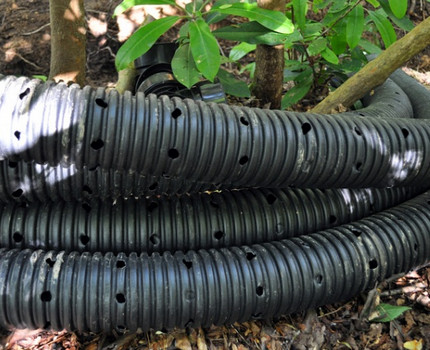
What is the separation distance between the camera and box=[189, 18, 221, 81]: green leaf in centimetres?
246

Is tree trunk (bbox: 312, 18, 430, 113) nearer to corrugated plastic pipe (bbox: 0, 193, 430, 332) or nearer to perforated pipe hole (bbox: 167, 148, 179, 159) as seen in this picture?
corrugated plastic pipe (bbox: 0, 193, 430, 332)

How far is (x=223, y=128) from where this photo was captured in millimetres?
2104

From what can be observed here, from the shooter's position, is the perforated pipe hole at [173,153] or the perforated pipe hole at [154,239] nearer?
the perforated pipe hole at [173,153]

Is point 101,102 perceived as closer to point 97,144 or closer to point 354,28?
point 97,144

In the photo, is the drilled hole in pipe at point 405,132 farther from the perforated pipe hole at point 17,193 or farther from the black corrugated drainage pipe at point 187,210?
the perforated pipe hole at point 17,193

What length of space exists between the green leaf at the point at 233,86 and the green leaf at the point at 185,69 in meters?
0.36

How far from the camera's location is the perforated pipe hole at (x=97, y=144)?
1.98 m

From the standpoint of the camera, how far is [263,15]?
264 cm

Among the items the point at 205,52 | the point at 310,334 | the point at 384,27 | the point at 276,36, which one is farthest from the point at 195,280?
the point at 384,27

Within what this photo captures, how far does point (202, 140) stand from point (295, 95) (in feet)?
5.01

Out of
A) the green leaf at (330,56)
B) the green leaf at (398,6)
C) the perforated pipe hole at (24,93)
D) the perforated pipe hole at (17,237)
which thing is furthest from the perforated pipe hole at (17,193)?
the green leaf at (398,6)

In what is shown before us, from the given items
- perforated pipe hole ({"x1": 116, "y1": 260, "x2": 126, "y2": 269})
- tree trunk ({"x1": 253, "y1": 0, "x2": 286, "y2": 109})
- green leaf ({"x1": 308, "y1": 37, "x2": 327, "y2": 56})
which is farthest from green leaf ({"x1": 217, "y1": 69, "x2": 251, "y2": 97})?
perforated pipe hole ({"x1": 116, "y1": 260, "x2": 126, "y2": 269})

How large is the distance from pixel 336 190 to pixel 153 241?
3.11 ft

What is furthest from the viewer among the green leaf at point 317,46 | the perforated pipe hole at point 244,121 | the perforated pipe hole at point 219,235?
the green leaf at point 317,46
